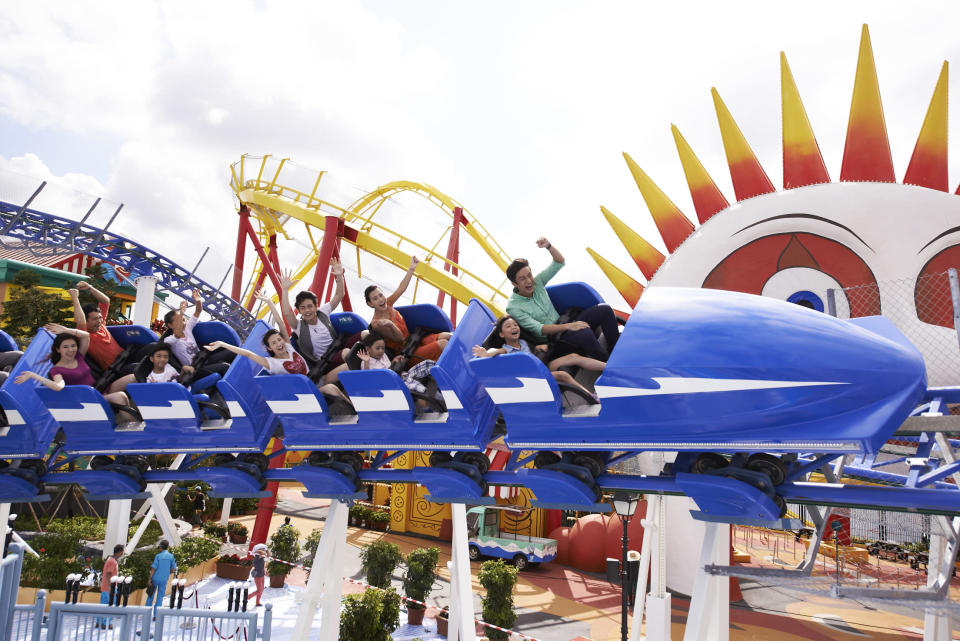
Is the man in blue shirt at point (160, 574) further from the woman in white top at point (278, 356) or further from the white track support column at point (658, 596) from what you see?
the white track support column at point (658, 596)

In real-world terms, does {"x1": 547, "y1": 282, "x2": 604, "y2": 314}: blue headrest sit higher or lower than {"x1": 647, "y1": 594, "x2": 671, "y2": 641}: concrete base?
higher

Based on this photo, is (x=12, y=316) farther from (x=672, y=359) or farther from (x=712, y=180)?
(x=672, y=359)

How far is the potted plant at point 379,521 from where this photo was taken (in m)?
18.5

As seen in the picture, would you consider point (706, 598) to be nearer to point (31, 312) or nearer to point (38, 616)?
point (38, 616)

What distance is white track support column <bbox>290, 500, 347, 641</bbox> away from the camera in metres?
4.89

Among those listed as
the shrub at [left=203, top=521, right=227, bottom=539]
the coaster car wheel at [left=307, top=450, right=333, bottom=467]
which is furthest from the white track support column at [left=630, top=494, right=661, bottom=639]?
the shrub at [left=203, top=521, right=227, bottom=539]

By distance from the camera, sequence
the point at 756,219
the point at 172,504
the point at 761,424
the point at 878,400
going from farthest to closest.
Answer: the point at 172,504 → the point at 756,219 → the point at 761,424 → the point at 878,400

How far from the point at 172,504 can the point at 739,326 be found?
17723 millimetres

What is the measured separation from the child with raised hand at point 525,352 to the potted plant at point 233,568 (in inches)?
387

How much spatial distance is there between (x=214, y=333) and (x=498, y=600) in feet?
18.7

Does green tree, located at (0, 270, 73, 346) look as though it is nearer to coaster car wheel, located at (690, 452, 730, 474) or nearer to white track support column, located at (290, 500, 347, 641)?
white track support column, located at (290, 500, 347, 641)

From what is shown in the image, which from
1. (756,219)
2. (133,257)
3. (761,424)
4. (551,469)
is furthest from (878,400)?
(133,257)

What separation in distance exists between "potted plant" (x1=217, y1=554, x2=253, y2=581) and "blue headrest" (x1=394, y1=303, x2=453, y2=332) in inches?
343

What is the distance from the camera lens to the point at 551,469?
427cm
